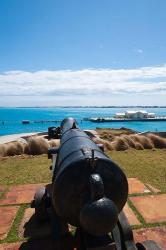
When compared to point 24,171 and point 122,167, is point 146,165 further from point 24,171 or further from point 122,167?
point 24,171

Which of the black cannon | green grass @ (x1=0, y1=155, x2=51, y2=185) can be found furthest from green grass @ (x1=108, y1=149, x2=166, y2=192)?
the black cannon

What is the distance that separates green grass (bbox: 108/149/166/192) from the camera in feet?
22.1

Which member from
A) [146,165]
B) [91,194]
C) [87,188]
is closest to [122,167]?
[146,165]

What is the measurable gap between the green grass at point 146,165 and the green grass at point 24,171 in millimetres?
2302

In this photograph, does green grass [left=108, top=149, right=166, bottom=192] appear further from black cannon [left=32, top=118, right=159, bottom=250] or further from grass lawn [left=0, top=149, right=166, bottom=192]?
black cannon [left=32, top=118, right=159, bottom=250]

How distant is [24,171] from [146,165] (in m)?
3.63

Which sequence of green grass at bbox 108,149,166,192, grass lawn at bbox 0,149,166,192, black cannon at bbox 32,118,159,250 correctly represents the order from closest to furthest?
1. black cannon at bbox 32,118,159,250
2. green grass at bbox 108,149,166,192
3. grass lawn at bbox 0,149,166,192

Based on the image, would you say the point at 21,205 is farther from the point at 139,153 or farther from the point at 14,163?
the point at 139,153

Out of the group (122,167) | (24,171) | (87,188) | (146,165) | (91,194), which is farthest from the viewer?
(146,165)

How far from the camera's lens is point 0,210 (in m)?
4.91

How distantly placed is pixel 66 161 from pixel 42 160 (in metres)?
6.77

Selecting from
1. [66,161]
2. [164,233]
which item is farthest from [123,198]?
[164,233]

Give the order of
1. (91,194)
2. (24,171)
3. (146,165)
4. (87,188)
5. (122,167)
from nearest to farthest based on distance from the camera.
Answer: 1. (91,194)
2. (87,188)
3. (24,171)
4. (122,167)
5. (146,165)

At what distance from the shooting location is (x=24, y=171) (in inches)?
307
